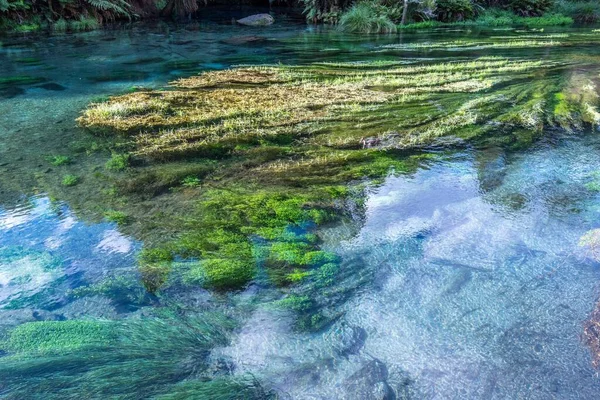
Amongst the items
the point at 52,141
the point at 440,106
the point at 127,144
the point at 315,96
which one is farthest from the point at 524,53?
the point at 52,141

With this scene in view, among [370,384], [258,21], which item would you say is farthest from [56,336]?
[258,21]

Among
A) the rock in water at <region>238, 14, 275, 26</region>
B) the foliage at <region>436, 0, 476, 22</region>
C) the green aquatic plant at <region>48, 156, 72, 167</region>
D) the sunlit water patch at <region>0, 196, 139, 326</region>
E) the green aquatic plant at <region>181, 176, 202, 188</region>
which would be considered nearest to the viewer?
the sunlit water patch at <region>0, 196, 139, 326</region>

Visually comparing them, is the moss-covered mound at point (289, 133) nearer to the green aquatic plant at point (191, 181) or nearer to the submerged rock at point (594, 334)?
the green aquatic plant at point (191, 181)

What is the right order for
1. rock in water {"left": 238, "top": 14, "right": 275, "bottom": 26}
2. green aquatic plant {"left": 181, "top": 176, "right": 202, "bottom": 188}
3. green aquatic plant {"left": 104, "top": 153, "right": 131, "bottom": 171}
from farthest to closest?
rock in water {"left": 238, "top": 14, "right": 275, "bottom": 26} → green aquatic plant {"left": 104, "top": 153, "right": 131, "bottom": 171} → green aquatic plant {"left": 181, "top": 176, "right": 202, "bottom": 188}

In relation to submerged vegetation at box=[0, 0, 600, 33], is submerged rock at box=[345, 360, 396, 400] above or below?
below

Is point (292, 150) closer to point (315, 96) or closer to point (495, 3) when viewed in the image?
point (315, 96)

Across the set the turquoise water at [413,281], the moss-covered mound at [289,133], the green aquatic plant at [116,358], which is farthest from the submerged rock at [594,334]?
the green aquatic plant at [116,358]

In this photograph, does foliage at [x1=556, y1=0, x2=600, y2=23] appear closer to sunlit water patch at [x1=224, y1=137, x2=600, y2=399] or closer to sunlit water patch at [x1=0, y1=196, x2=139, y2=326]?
sunlit water patch at [x1=224, y1=137, x2=600, y2=399]

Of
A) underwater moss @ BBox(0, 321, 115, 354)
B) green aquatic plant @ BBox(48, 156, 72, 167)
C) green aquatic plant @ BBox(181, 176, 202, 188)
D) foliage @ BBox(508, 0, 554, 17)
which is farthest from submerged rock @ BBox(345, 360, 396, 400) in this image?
foliage @ BBox(508, 0, 554, 17)
